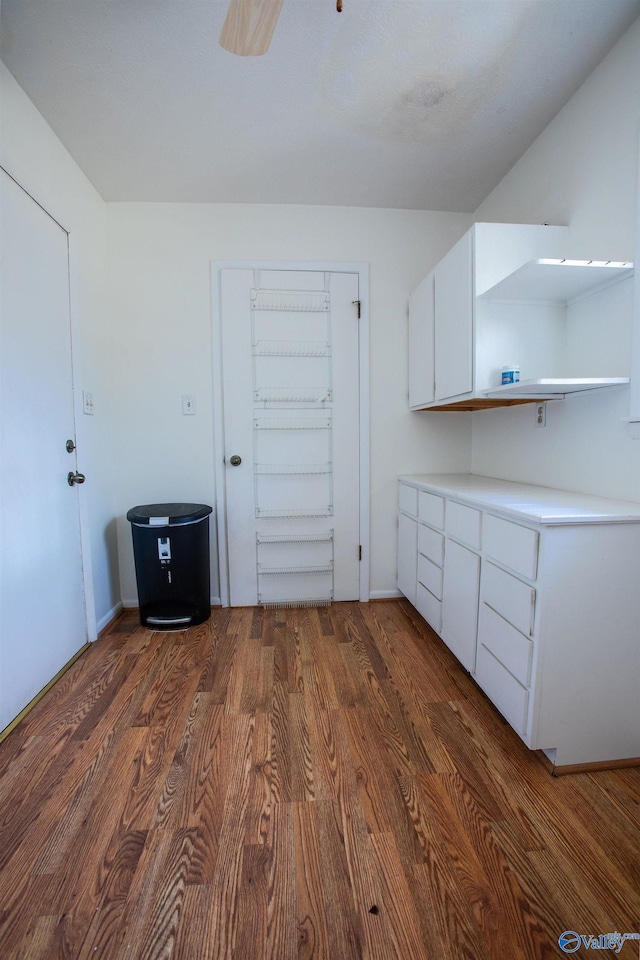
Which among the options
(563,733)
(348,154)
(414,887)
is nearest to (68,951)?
(414,887)

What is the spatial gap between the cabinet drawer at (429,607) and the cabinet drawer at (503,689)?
1.32ft

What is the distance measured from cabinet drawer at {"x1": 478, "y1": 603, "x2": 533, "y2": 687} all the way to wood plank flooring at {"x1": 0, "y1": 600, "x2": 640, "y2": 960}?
29 cm

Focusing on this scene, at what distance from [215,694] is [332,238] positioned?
270 centimetres

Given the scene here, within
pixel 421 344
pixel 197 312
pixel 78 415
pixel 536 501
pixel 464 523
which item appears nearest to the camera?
pixel 536 501

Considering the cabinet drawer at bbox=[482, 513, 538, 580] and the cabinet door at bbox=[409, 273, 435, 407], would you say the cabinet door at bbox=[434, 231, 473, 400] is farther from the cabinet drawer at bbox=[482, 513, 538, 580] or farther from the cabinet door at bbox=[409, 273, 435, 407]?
the cabinet drawer at bbox=[482, 513, 538, 580]

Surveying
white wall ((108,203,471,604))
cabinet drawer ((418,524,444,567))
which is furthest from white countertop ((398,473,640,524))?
white wall ((108,203,471,604))

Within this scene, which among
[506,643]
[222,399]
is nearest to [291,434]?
[222,399]

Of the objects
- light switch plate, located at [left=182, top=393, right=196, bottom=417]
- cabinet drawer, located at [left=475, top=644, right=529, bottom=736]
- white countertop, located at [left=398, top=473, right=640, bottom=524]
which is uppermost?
light switch plate, located at [left=182, top=393, right=196, bottom=417]

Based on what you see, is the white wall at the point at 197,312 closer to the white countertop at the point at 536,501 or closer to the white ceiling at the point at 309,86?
the white ceiling at the point at 309,86

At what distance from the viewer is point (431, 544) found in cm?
215

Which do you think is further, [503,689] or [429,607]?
[429,607]

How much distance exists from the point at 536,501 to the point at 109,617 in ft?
8.07

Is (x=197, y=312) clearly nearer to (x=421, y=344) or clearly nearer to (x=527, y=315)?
(x=421, y=344)

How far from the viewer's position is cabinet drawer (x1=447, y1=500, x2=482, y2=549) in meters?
1.66
